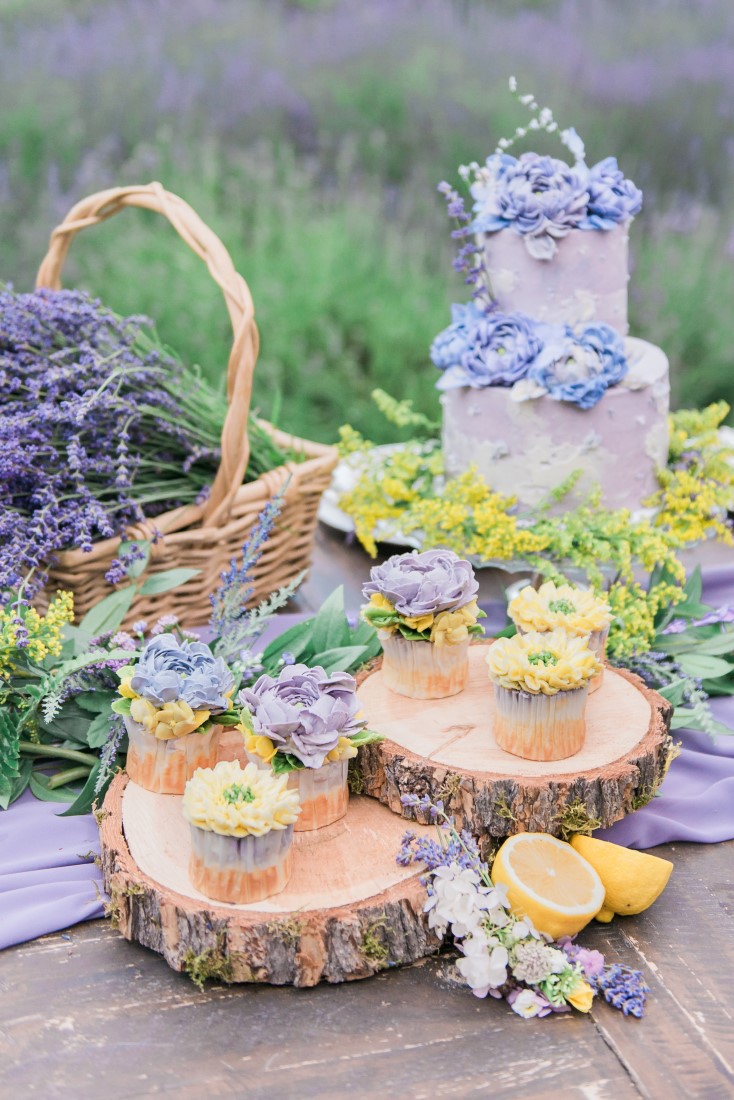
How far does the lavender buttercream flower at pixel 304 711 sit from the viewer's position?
93cm

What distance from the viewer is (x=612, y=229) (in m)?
1.49

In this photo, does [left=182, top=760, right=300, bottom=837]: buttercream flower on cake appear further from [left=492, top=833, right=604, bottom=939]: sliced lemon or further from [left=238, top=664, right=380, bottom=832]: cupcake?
[left=492, top=833, right=604, bottom=939]: sliced lemon

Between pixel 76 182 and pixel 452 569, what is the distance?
7.87ft

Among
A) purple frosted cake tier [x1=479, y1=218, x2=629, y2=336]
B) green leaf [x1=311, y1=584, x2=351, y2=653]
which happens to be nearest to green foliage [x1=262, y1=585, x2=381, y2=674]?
green leaf [x1=311, y1=584, x2=351, y2=653]

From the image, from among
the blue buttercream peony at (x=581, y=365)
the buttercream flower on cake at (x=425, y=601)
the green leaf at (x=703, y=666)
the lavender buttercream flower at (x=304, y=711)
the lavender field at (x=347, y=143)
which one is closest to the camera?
the lavender buttercream flower at (x=304, y=711)

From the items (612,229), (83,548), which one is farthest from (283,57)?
(83,548)

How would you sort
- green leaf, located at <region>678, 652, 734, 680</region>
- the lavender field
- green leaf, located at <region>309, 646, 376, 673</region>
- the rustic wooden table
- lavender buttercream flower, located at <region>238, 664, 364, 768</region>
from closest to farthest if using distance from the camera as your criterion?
the rustic wooden table
lavender buttercream flower, located at <region>238, 664, 364, 768</region>
green leaf, located at <region>309, 646, 376, 673</region>
green leaf, located at <region>678, 652, 734, 680</region>
the lavender field

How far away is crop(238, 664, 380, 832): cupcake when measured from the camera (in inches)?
36.9

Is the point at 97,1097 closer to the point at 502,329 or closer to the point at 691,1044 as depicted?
the point at 691,1044

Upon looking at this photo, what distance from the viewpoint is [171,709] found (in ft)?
3.25

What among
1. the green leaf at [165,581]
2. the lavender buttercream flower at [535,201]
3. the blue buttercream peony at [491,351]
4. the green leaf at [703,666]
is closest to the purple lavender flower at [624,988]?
the green leaf at [703,666]

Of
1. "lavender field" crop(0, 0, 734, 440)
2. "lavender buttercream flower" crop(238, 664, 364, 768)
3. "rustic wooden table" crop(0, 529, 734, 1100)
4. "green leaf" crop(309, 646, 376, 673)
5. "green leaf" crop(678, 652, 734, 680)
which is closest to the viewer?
"rustic wooden table" crop(0, 529, 734, 1100)

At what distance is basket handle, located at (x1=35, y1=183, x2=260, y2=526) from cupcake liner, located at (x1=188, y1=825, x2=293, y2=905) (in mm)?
603

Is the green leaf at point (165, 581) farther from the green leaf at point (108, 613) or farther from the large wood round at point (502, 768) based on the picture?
the large wood round at point (502, 768)
